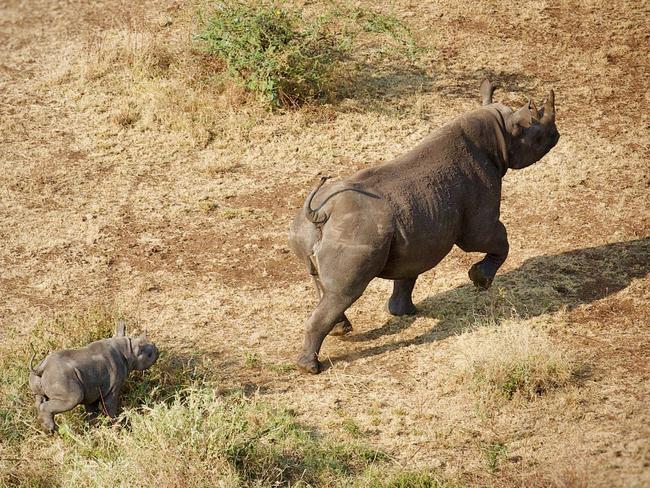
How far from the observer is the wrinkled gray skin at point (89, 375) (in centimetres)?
746

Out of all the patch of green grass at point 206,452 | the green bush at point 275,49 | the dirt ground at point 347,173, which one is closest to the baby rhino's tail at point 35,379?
the patch of green grass at point 206,452

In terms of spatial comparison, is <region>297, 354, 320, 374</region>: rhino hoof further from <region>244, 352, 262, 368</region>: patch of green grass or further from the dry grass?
the dry grass

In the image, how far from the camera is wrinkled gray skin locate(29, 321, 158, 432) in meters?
7.46

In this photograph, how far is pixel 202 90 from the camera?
13.7 m

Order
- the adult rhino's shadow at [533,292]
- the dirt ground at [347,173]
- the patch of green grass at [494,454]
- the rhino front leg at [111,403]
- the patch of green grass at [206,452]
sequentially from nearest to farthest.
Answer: the patch of green grass at [206,452] < the patch of green grass at [494,454] < the rhino front leg at [111,403] < the dirt ground at [347,173] < the adult rhino's shadow at [533,292]

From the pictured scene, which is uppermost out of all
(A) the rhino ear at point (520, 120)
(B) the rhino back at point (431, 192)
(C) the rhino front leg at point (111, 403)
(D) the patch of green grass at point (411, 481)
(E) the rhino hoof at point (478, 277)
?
(A) the rhino ear at point (520, 120)

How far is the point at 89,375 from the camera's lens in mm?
7559

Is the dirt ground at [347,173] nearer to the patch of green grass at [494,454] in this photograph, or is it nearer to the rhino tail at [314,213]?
the patch of green grass at [494,454]

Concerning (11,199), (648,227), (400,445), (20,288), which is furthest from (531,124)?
(11,199)

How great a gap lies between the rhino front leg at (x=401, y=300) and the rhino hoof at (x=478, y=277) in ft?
1.95

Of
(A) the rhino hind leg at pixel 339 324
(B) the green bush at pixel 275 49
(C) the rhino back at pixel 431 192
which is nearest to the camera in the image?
(C) the rhino back at pixel 431 192

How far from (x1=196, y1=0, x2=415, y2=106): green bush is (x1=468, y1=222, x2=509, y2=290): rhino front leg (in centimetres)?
467

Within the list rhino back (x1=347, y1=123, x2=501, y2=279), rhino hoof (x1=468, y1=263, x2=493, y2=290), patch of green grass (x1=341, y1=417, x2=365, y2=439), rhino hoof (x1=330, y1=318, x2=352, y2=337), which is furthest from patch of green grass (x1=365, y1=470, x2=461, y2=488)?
rhino hoof (x1=468, y1=263, x2=493, y2=290)

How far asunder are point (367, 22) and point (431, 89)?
1.57 metres
